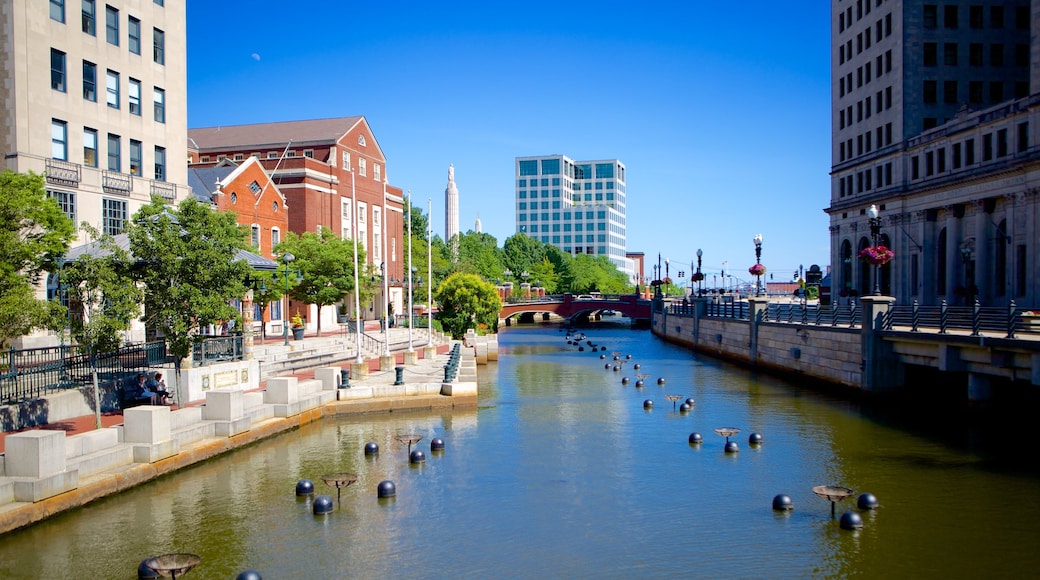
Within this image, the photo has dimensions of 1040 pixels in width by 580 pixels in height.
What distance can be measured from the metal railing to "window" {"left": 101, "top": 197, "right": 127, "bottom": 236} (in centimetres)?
1097

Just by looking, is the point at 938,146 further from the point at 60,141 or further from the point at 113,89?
the point at 60,141

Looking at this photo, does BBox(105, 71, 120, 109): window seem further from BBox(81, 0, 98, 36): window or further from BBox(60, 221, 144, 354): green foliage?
BBox(60, 221, 144, 354): green foliage

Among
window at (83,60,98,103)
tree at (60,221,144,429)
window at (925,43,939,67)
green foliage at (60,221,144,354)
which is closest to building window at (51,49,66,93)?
window at (83,60,98,103)

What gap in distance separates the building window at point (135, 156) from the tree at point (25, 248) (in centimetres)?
1499

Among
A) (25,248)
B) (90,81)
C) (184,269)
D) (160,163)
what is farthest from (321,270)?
(25,248)

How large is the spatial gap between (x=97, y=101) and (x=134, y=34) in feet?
15.0

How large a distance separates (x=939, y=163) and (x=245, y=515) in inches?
2256

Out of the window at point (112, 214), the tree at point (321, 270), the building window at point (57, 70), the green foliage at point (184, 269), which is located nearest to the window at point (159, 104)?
the window at point (112, 214)

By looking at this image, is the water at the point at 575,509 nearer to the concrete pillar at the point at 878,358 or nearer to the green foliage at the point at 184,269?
the green foliage at the point at 184,269

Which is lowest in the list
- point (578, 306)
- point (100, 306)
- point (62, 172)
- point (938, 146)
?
point (578, 306)

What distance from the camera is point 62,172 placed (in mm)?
34688

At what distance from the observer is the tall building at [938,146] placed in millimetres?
49875

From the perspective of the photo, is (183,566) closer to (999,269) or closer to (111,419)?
(111,419)

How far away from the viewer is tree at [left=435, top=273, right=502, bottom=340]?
2484 inches
